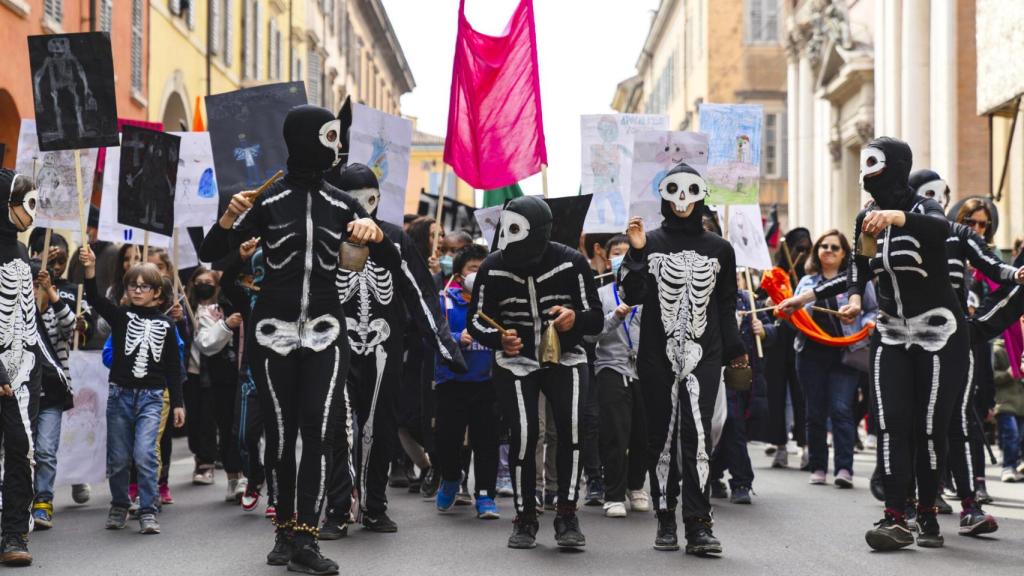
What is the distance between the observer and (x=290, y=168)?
8133 mm

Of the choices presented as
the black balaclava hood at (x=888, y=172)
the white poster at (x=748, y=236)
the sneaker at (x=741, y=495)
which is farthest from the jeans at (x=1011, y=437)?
the black balaclava hood at (x=888, y=172)

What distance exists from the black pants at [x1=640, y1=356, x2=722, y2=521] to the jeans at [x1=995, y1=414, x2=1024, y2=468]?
5.75 m

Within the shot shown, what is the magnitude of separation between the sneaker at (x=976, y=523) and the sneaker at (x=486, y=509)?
9.62ft

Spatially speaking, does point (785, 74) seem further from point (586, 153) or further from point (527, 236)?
point (527, 236)

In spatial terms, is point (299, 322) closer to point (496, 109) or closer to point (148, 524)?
point (148, 524)

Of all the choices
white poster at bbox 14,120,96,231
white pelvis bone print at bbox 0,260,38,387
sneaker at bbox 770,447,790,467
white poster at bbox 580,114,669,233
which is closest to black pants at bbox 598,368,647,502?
white poster at bbox 580,114,669,233

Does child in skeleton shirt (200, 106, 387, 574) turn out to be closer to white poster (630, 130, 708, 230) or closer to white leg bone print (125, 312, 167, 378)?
white leg bone print (125, 312, 167, 378)

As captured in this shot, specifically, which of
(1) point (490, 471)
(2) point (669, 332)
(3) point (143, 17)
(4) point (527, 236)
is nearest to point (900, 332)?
(2) point (669, 332)

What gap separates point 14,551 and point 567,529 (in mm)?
2923

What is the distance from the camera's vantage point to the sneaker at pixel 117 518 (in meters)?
9.84

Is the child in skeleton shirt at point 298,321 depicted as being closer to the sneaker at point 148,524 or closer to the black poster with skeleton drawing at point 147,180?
the sneaker at point 148,524

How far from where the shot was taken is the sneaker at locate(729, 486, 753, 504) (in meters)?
11.4

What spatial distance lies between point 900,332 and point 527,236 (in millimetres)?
2134

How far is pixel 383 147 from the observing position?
1252 centimetres
